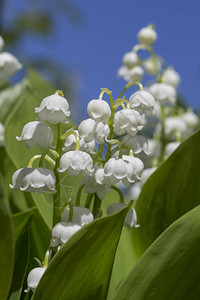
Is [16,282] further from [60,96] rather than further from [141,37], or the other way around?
[141,37]

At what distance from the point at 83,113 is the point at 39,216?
7.8 inches

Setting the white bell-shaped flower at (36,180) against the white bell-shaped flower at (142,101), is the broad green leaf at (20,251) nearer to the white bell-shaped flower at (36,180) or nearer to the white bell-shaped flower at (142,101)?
the white bell-shaped flower at (36,180)

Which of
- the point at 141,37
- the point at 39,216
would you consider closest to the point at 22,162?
the point at 39,216

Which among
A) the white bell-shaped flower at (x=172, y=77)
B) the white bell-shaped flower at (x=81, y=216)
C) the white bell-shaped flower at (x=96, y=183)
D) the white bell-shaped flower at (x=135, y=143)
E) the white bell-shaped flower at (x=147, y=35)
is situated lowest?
the white bell-shaped flower at (x=81, y=216)

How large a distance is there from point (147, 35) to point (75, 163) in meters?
0.97

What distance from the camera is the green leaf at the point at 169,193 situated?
25.1 inches

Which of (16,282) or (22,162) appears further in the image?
(22,162)

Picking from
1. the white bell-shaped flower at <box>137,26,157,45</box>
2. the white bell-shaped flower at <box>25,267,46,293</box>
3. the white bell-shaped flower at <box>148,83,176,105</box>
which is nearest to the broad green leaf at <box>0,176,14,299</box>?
the white bell-shaped flower at <box>25,267,46,293</box>

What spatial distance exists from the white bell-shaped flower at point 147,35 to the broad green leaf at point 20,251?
901mm

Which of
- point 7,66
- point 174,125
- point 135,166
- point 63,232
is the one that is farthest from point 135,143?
point 174,125

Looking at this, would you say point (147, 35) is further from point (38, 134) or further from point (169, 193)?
point (38, 134)

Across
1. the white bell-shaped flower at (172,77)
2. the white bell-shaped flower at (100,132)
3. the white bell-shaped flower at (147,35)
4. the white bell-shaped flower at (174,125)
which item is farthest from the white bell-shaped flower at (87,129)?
the white bell-shaped flower at (172,77)

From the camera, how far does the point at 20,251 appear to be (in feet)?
1.80

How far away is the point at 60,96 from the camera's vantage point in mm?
513
